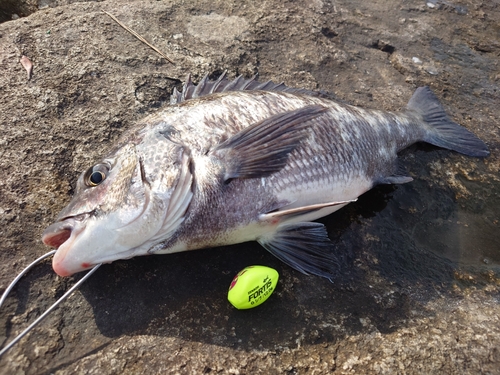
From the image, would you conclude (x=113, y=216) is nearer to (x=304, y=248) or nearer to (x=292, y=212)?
(x=292, y=212)

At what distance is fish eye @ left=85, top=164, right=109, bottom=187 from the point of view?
6.77ft

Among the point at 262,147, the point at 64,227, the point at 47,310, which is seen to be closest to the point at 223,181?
the point at 262,147

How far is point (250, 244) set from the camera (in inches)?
97.6

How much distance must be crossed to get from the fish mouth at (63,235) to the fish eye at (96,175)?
0.22 metres

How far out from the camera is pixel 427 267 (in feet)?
8.47

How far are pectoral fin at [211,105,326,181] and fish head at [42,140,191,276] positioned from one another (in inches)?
10.4

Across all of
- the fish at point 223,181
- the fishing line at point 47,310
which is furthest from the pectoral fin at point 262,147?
the fishing line at point 47,310

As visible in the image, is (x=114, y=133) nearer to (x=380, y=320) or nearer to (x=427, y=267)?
(x=380, y=320)

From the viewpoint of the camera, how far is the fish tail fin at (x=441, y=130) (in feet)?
11.0

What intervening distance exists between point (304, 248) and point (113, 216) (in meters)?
1.16

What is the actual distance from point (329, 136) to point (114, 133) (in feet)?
5.31

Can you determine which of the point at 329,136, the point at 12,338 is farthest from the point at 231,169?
the point at 12,338

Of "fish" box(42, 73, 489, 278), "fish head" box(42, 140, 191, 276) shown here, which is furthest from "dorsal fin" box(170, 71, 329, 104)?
"fish head" box(42, 140, 191, 276)

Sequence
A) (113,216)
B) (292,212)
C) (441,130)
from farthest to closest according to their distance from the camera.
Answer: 1. (441,130)
2. (292,212)
3. (113,216)
